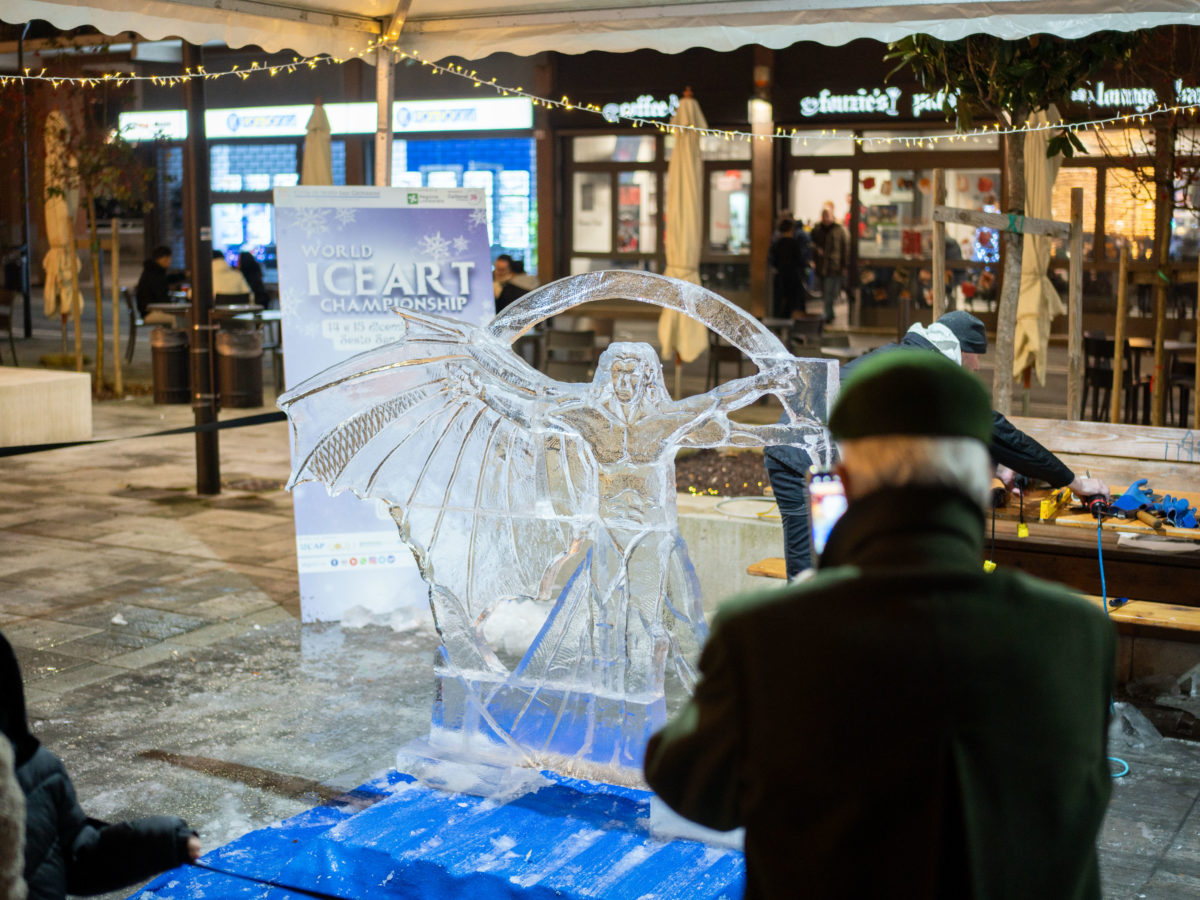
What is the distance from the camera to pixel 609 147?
1902cm

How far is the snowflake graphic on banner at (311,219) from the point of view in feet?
20.5

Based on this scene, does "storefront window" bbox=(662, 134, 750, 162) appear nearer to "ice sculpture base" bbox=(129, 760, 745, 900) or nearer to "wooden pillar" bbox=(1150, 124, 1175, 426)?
"wooden pillar" bbox=(1150, 124, 1175, 426)

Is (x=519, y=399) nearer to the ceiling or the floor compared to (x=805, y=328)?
nearer to the floor

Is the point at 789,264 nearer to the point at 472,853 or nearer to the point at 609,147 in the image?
the point at 609,147

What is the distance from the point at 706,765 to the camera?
1686 mm

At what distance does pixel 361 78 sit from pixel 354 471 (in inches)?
661

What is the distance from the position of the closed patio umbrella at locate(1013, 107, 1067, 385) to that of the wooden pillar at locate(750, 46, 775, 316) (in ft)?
26.8

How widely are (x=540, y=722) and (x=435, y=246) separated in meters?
2.80

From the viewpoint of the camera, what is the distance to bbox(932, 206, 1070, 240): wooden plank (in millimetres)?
6496

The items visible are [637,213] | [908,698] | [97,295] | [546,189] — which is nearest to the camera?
[908,698]

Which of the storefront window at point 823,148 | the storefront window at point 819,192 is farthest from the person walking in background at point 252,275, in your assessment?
the storefront window at point 819,192

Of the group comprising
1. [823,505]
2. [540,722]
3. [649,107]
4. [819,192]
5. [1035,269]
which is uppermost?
[649,107]

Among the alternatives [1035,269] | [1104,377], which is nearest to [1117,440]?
[1035,269]

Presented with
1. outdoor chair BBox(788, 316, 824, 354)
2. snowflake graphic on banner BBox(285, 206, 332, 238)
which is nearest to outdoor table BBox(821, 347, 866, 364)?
outdoor chair BBox(788, 316, 824, 354)
